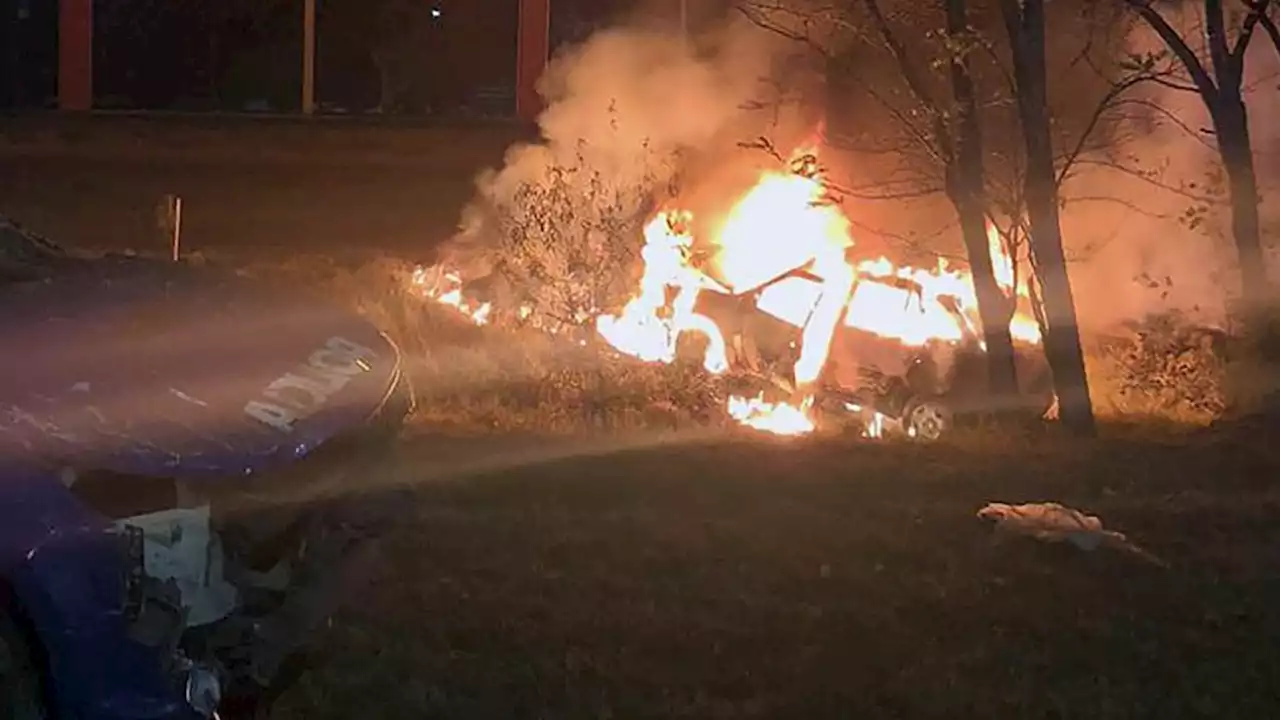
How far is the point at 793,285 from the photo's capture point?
10742mm

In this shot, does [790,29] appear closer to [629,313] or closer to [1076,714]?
[629,313]

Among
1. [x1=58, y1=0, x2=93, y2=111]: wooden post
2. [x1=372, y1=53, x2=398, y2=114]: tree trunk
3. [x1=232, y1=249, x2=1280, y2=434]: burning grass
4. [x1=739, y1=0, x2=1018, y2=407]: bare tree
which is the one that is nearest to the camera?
[x1=232, y1=249, x2=1280, y2=434]: burning grass

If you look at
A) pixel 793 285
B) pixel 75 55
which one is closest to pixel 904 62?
pixel 793 285

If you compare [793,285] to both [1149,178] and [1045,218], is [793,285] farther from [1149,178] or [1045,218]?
[1149,178]

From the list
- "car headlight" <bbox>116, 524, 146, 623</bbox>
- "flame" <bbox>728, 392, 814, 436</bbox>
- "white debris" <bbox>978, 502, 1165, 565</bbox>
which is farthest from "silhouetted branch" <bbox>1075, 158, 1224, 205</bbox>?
"car headlight" <bbox>116, 524, 146, 623</bbox>

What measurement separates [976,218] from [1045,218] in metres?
0.69

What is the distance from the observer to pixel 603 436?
29.4 ft

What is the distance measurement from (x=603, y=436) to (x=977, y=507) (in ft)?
6.49

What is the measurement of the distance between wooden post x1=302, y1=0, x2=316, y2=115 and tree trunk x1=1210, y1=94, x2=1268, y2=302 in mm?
11920

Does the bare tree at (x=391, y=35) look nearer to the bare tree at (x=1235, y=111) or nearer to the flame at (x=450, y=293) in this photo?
the flame at (x=450, y=293)

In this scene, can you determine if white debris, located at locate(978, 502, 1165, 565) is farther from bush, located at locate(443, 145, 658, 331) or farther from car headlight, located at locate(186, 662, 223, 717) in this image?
car headlight, located at locate(186, 662, 223, 717)

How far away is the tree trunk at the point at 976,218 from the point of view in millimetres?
9633

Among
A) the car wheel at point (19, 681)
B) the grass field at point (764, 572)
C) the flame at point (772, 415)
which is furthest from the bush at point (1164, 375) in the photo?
the car wheel at point (19, 681)

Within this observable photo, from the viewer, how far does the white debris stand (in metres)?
7.06
